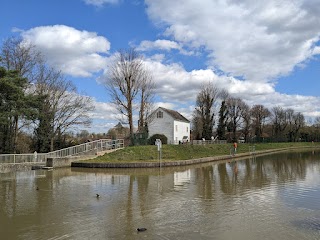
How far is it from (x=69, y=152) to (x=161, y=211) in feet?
67.6

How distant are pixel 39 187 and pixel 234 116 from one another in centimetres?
6468

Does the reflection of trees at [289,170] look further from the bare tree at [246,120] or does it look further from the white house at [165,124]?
the bare tree at [246,120]

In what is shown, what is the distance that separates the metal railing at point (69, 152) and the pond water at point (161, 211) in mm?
8110

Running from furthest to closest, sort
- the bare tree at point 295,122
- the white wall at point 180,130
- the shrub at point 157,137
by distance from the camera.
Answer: the bare tree at point 295,122 → the white wall at point 180,130 → the shrub at point 157,137

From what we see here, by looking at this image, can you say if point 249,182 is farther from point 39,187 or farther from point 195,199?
point 39,187

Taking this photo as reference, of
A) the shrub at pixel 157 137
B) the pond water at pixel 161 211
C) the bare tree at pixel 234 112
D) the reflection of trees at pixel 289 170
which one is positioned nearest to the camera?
the pond water at pixel 161 211

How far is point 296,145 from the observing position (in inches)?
3155

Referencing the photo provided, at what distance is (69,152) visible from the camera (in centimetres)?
2989

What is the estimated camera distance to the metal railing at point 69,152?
25.5 m

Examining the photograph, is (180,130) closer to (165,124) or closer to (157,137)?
(165,124)

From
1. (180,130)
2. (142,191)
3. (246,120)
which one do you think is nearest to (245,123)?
(246,120)

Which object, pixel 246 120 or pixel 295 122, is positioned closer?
pixel 246 120

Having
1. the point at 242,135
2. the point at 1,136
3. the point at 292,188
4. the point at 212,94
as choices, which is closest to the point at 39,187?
the point at 292,188

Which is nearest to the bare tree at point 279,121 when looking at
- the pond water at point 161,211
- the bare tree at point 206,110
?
the bare tree at point 206,110
